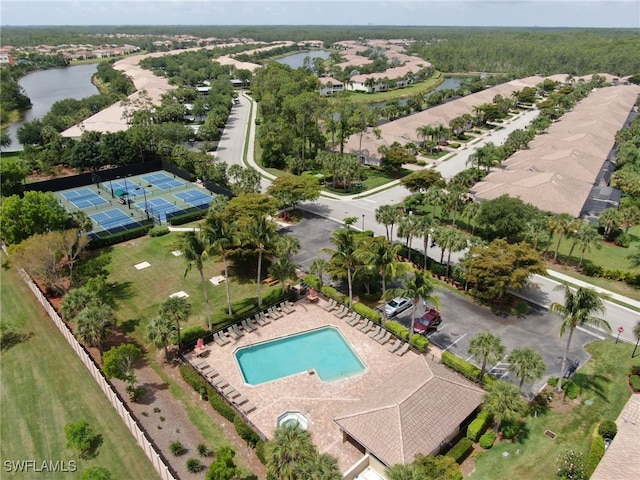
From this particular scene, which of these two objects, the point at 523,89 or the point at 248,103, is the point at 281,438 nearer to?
the point at 248,103

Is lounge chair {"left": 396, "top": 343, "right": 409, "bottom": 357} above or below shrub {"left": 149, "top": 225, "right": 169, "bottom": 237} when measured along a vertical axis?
below

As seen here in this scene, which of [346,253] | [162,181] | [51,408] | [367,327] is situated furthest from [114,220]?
[367,327]

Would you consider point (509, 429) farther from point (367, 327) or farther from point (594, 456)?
point (367, 327)

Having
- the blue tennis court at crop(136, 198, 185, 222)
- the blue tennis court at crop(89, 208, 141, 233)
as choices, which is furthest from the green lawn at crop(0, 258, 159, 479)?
the blue tennis court at crop(136, 198, 185, 222)

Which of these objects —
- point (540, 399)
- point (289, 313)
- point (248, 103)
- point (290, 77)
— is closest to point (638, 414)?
point (540, 399)

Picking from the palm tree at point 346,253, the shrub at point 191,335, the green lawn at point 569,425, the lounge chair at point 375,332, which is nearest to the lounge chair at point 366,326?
the lounge chair at point 375,332

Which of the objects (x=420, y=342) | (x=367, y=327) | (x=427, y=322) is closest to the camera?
(x=420, y=342)

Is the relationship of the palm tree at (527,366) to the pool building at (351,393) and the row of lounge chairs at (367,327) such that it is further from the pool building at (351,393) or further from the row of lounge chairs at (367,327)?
the row of lounge chairs at (367,327)

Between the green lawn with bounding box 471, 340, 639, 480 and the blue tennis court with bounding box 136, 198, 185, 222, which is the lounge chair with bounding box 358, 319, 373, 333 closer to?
the green lawn with bounding box 471, 340, 639, 480
